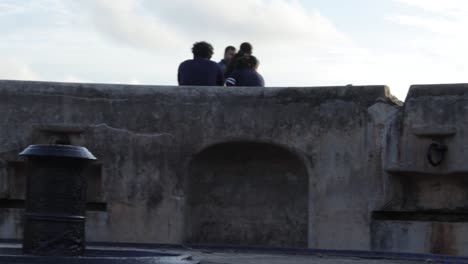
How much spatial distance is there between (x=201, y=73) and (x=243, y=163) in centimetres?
93

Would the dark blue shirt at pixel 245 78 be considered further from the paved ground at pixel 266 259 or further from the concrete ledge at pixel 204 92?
the paved ground at pixel 266 259

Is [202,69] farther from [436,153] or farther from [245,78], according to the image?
[436,153]

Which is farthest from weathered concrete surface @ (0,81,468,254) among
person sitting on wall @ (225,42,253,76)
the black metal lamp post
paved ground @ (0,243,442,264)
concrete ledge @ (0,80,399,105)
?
the black metal lamp post

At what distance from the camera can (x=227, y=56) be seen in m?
12.6

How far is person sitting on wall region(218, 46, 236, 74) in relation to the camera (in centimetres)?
1250

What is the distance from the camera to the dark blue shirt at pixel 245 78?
1195 centimetres

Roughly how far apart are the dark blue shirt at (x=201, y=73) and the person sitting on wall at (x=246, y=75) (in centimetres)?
14

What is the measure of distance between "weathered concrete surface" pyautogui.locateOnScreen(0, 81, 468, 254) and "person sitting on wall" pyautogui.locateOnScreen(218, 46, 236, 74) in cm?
104

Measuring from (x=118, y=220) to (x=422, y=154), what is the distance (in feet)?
9.29

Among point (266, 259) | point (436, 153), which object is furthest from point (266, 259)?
point (436, 153)

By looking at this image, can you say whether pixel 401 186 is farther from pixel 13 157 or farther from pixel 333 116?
pixel 13 157

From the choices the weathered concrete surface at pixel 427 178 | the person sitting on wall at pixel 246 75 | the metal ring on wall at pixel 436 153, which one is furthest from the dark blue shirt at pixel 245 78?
the metal ring on wall at pixel 436 153

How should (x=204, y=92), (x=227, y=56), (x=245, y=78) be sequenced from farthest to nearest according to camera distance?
(x=227, y=56) < (x=245, y=78) < (x=204, y=92)

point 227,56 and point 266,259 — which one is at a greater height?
point 227,56
